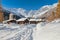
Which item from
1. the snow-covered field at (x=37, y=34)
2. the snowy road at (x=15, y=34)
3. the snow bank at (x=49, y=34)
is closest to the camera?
the snow bank at (x=49, y=34)

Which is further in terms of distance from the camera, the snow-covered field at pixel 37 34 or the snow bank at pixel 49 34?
the snow-covered field at pixel 37 34

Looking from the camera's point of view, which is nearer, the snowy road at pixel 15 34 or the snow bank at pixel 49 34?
the snow bank at pixel 49 34

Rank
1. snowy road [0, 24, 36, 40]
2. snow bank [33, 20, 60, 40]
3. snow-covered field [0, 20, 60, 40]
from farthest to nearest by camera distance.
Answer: snowy road [0, 24, 36, 40]
snow-covered field [0, 20, 60, 40]
snow bank [33, 20, 60, 40]

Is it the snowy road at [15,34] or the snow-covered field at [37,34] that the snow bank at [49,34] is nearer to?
the snow-covered field at [37,34]

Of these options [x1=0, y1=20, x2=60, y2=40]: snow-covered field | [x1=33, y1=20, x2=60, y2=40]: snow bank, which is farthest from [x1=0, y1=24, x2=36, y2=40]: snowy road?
[x1=33, y1=20, x2=60, y2=40]: snow bank

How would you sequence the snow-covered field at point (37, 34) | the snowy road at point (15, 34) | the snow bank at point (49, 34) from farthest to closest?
the snowy road at point (15, 34)
the snow-covered field at point (37, 34)
the snow bank at point (49, 34)

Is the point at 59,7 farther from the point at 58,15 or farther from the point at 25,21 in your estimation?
the point at 25,21

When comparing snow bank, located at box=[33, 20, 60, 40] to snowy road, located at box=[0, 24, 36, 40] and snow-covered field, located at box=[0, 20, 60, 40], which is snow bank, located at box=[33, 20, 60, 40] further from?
snowy road, located at box=[0, 24, 36, 40]

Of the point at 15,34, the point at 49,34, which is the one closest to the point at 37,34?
the point at 15,34

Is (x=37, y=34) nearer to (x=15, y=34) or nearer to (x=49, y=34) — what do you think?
(x=15, y=34)

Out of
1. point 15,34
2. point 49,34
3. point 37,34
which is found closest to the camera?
point 49,34

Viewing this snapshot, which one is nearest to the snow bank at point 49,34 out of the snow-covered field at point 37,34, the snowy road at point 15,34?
the snow-covered field at point 37,34

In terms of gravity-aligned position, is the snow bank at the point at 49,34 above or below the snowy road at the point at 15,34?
above

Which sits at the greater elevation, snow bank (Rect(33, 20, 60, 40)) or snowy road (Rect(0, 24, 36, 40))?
snow bank (Rect(33, 20, 60, 40))
